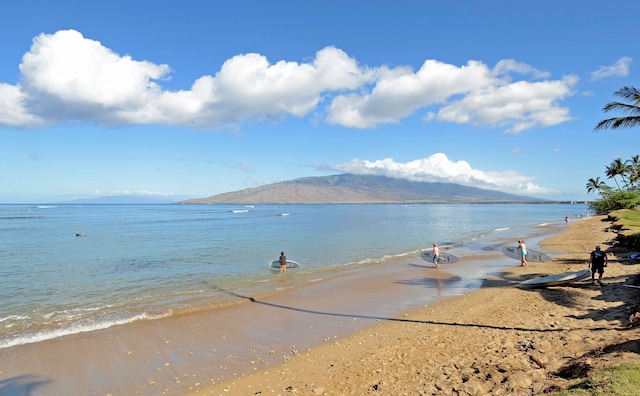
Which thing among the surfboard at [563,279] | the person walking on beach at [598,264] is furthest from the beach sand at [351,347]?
the person walking on beach at [598,264]

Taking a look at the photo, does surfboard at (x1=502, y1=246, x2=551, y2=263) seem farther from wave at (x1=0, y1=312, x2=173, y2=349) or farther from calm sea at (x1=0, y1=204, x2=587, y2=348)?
wave at (x1=0, y1=312, x2=173, y2=349)

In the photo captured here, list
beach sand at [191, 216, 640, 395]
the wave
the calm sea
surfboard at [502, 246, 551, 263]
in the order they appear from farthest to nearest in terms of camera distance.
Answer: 1. surfboard at [502, 246, 551, 263]
2. the calm sea
3. the wave
4. beach sand at [191, 216, 640, 395]

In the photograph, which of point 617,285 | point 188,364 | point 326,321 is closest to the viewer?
point 188,364

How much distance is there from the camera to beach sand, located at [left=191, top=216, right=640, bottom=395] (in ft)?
24.6

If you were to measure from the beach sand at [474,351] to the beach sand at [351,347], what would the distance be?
1.4 inches

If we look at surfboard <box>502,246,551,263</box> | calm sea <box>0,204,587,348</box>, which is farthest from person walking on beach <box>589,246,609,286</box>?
calm sea <box>0,204,587,348</box>

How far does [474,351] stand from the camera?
374 inches

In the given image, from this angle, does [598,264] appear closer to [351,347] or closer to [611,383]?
[351,347]

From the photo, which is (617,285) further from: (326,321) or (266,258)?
(266,258)

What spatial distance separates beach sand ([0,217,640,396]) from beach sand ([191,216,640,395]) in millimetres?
35

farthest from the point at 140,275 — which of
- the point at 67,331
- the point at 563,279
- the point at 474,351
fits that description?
the point at 563,279

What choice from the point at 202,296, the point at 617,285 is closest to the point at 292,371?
the point at 202,296

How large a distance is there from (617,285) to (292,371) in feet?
45.5

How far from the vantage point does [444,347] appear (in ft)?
33.4
